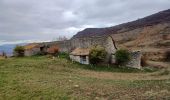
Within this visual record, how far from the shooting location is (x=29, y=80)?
22672 millimetres

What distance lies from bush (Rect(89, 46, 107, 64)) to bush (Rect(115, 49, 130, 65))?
5.54ft

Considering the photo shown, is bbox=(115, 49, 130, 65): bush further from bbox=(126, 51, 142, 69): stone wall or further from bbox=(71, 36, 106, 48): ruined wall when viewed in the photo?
bbox=(71, 36, 106, 48): ruined wall

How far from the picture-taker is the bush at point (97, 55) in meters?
38.8

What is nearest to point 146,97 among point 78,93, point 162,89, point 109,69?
point 162,89

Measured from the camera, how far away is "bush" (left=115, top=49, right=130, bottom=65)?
128ft

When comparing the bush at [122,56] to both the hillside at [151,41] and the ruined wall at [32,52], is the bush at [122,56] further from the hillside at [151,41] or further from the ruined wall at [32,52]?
the ruined wall at [32,52]

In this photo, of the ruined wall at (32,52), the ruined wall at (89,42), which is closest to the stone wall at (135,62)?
the ruined wall at (89,42)

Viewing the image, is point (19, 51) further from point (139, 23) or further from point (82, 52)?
point (139, 23)

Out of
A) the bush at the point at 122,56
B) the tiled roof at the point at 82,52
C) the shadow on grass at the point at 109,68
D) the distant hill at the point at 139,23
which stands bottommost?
the shadow on grass at the point at 109,68

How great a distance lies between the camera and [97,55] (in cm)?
3888

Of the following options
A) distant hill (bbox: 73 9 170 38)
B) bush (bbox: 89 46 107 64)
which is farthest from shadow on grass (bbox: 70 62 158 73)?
distant hill (bbox: 73 9 170 38)

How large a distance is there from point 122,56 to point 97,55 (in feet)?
9.82

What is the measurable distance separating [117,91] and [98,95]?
1285mm

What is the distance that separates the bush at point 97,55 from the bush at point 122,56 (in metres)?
1.69
